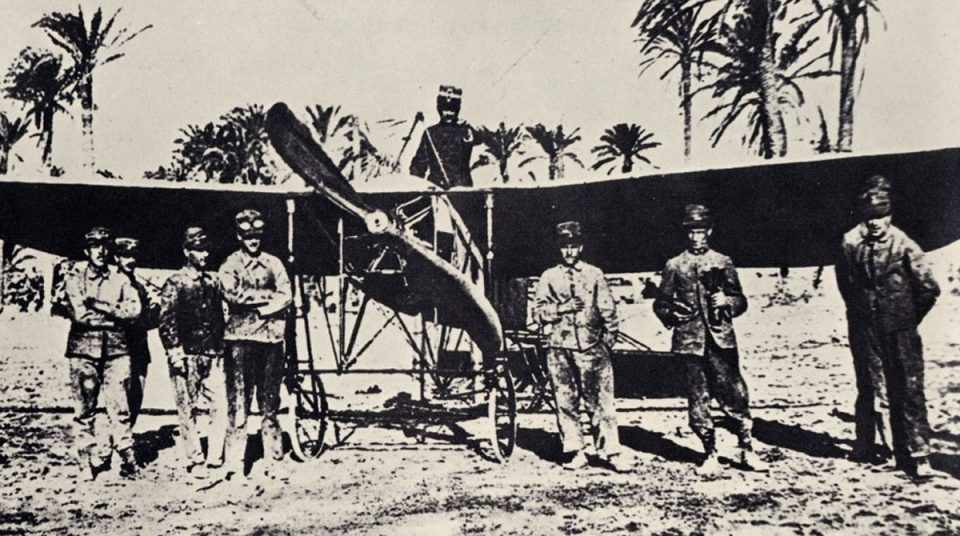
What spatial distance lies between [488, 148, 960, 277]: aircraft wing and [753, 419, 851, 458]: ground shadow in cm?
201

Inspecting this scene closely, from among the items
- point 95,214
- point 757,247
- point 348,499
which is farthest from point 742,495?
point 95,214

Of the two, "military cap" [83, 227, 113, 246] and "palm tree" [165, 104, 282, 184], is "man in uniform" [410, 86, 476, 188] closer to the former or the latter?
"military cap" [83, 227, 113, 246]

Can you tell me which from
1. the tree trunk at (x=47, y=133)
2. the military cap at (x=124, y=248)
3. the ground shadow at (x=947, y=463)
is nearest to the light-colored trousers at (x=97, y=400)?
the military cap at (x=124, y=248)

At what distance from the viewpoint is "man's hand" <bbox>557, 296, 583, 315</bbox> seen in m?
6.75

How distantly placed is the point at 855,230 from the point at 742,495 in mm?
2577

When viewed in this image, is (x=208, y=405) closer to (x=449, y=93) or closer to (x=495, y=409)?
(x=495, y=409)

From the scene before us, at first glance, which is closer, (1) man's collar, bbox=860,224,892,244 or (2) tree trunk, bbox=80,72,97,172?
(1) man's collar, bbox=860,224,892,244

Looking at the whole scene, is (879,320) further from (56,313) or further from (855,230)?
(56,313)

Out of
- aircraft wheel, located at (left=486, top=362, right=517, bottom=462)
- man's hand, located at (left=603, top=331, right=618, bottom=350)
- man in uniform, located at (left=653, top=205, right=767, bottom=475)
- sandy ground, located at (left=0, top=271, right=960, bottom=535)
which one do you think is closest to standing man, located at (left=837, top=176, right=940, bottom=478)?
sandy ground, located at (left=0, top=271, right=960, bottom=535)

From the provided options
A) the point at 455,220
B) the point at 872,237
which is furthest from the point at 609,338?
the point at 872,237

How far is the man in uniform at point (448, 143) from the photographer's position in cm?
766

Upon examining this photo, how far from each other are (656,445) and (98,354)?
5.67 metres

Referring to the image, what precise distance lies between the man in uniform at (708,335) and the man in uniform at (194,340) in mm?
4292

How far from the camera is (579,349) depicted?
6723mm
